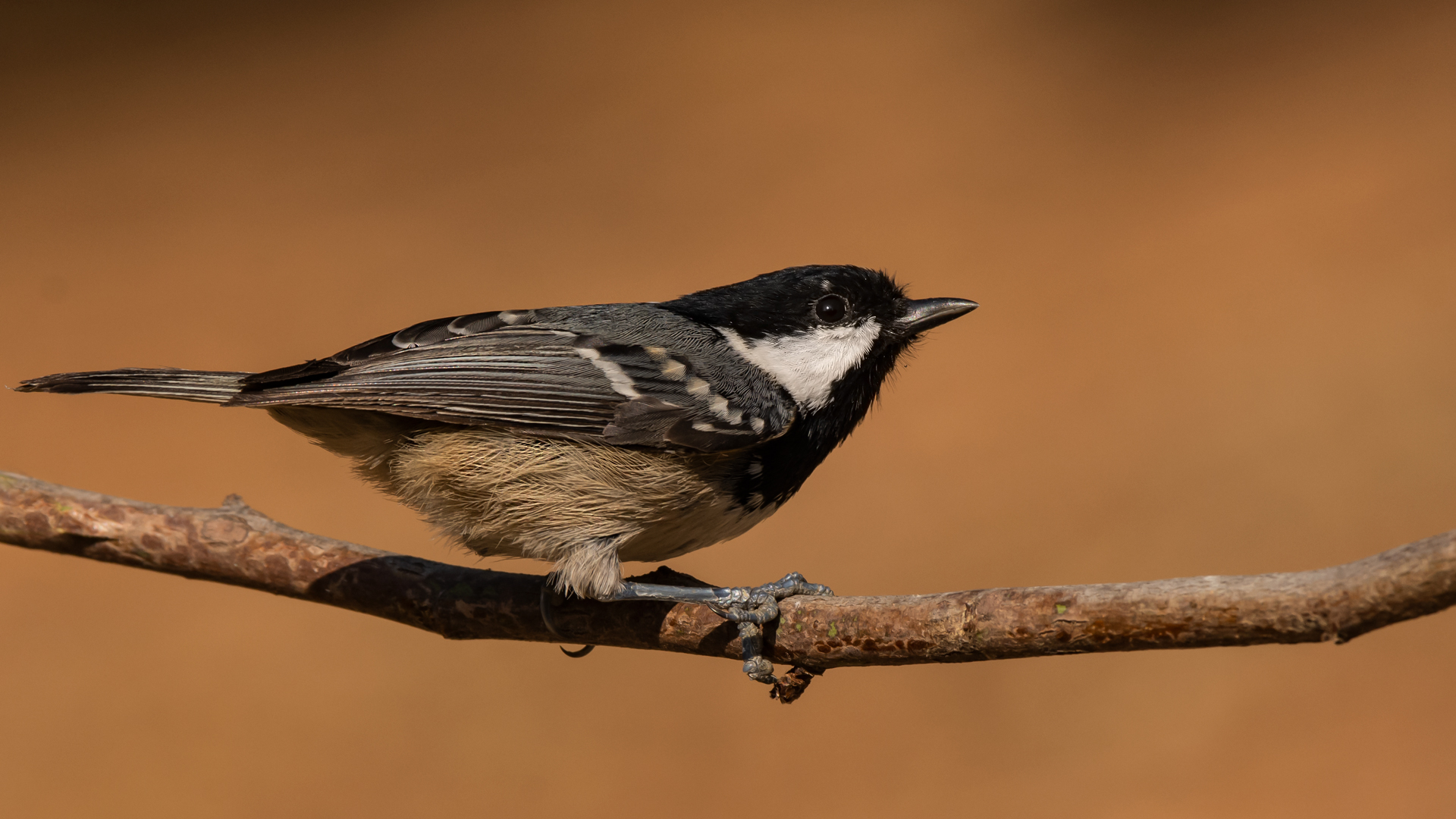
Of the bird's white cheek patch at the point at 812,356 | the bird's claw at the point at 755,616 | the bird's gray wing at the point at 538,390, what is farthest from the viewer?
the bird's white cheek patch at the point at 812,356

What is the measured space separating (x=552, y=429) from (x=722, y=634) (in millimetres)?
616

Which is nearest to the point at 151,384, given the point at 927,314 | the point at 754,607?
the point at 754,607

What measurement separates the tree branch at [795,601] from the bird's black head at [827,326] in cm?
64

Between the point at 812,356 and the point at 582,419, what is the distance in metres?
0.61

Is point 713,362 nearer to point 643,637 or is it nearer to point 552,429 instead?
point 552,429

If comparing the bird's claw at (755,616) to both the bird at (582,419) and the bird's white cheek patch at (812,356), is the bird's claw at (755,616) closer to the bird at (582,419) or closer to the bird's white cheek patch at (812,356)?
the bird at (582,419)

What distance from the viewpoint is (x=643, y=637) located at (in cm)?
244

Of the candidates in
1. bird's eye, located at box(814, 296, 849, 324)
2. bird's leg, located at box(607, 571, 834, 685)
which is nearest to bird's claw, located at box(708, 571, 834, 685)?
bird's leg, located at box(607, 571, 834, 685)

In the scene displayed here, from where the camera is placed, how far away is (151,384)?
246 centimetres

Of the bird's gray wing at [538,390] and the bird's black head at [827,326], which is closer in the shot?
the bird's gray wing at [538,390]

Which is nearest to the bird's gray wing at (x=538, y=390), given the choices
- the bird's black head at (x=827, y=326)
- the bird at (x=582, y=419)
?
the bird at (x=582, y=419)

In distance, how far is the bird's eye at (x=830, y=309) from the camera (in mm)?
2750

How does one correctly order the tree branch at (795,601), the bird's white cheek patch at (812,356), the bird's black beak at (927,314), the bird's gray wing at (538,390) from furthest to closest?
1. the bird's black beak at (927,314)
2. the bird's white cheek patch at (812,356)
3. the bird's gray wing at (538,390)
4. the tree branch at (795,601)

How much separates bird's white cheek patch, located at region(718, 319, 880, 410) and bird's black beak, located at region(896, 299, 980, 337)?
0.28ft
